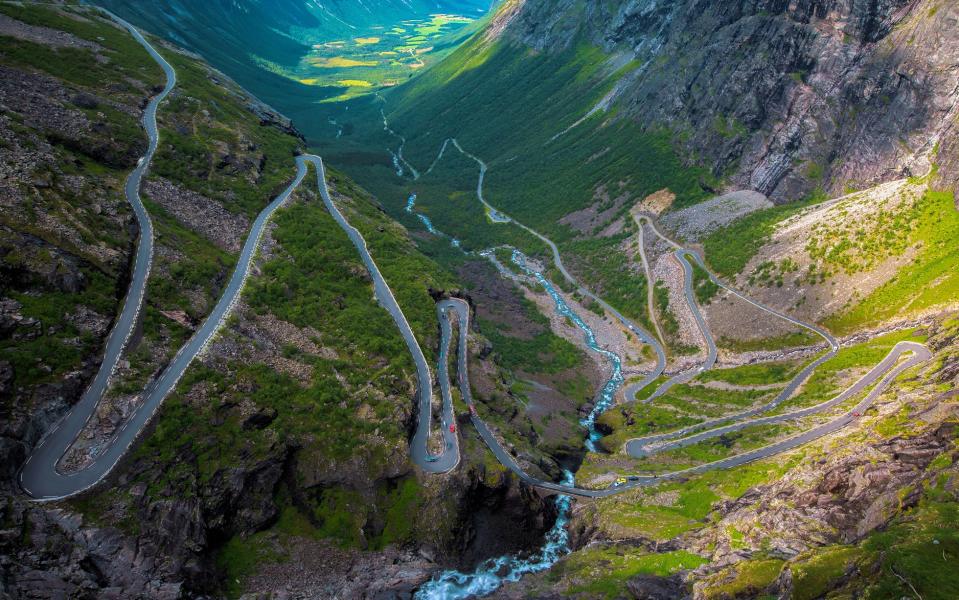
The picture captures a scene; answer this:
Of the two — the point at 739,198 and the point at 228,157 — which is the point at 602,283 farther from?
the point at 228,157

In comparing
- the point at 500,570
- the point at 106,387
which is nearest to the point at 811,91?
the point at 500,570

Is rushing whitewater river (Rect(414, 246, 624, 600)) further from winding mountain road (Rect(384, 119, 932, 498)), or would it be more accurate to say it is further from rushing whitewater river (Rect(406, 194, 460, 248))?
rushing whitewater river (Rect(406, 194, 460, 248))

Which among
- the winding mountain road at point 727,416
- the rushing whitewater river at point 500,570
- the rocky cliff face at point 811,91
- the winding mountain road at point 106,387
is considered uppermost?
the rocky cliff face at point 811,91

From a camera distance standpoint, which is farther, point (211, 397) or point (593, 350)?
point (593, 350)

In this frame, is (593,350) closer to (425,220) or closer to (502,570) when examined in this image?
(502,570)

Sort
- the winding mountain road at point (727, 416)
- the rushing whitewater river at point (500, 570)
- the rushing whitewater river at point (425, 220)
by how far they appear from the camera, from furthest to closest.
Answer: the rushing whitewater river at point (425, 220) → the winding mountain road at point (727, 416) → the rushing whitewater river at point (500, 570)

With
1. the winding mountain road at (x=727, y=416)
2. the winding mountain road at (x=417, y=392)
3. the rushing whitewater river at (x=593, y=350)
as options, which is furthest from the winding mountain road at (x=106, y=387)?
the rushing whitewater river at (x=593, y=350)

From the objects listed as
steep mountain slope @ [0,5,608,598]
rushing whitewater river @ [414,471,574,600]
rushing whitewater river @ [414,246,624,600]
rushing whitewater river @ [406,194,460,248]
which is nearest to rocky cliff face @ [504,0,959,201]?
rushing whitewater river @ [406,194,460,248]

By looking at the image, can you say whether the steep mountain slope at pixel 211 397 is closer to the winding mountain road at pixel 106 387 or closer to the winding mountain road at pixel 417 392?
the winding mountain road at pixel 106 387

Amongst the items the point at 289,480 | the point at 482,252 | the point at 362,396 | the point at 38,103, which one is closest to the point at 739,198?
the point at 482,252
